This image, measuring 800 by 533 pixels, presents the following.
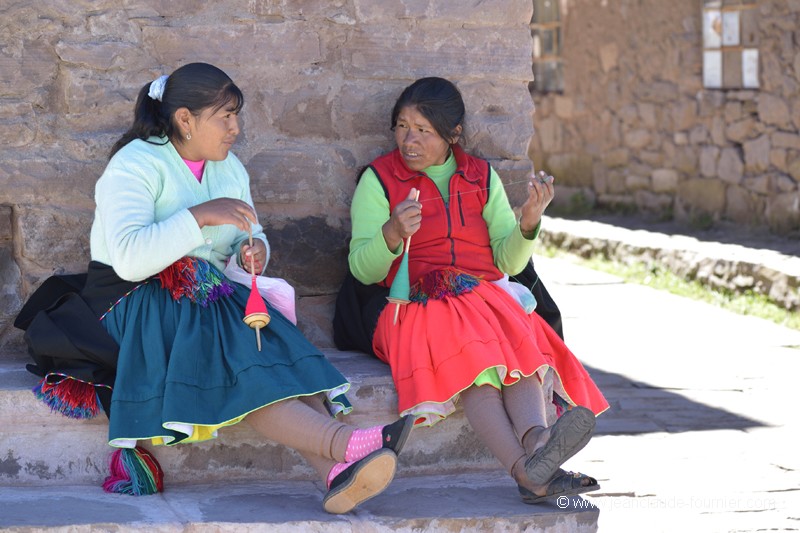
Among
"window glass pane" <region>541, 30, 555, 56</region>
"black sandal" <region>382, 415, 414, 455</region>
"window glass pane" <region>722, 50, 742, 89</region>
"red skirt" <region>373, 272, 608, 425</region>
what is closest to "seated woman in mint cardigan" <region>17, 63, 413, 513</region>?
"black sandal" <region>382, 415, 414, 455</region>

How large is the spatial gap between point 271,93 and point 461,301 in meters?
0.95

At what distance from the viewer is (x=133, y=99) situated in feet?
12.2

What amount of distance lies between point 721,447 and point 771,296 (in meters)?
2.37

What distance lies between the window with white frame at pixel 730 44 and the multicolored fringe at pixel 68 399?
18.8ft

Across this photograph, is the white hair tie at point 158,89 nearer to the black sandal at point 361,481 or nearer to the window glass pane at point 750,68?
the black sandal at point 361,481

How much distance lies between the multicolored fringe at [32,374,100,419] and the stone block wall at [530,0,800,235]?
5318mm

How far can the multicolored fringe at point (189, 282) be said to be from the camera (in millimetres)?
3236

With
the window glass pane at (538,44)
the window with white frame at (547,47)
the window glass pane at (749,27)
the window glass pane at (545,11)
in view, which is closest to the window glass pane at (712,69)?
the window glass pane at (749,27)

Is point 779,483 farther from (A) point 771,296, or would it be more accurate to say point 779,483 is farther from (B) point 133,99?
(A) point 771,296

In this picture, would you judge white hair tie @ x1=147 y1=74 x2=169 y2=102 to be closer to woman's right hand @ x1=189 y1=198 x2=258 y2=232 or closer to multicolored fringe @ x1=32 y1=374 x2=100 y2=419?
woman's right hand @ x1=189 y1=198 x2=258 y2=232

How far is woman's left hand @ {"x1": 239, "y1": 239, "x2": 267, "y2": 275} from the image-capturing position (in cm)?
334

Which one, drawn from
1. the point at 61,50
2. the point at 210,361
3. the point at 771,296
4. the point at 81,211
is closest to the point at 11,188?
the point at 81,211

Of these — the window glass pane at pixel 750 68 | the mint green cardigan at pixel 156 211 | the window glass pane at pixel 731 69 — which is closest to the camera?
the mint green cardigan at pixel 156 211

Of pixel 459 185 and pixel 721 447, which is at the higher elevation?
pixel 459 185
